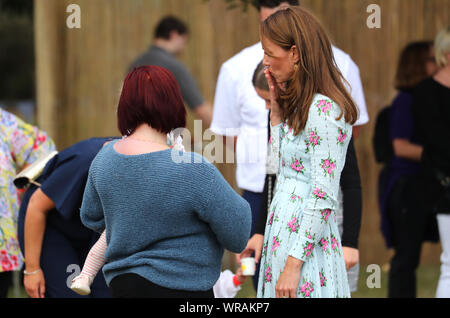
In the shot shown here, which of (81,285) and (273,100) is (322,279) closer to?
(273,100)

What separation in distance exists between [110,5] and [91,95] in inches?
31.5

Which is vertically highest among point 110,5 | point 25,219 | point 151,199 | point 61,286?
point 110,5

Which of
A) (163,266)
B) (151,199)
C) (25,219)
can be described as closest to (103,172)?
(151,199)

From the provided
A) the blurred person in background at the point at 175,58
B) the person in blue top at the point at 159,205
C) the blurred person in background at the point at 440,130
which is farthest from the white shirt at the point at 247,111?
the blurred person in background at the point at 175,58

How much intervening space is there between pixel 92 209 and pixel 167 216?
0.35 metres

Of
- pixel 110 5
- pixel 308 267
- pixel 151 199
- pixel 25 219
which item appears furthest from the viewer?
pixel 110 5

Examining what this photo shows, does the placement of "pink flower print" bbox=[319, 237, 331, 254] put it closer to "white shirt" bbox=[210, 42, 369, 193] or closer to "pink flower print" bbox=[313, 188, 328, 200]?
"pink flower print" bbox=[313, 188, 328, 200]

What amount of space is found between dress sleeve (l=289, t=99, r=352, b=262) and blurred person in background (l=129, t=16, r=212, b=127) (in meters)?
3.59

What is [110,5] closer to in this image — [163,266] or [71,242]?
[71,242]

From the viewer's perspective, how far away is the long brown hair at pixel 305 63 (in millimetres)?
2637

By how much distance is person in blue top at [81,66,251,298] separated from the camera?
2.45 meters

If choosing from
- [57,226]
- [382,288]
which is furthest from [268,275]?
[382,288]

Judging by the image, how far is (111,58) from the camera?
679cm

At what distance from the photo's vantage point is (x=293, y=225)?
2.69m
